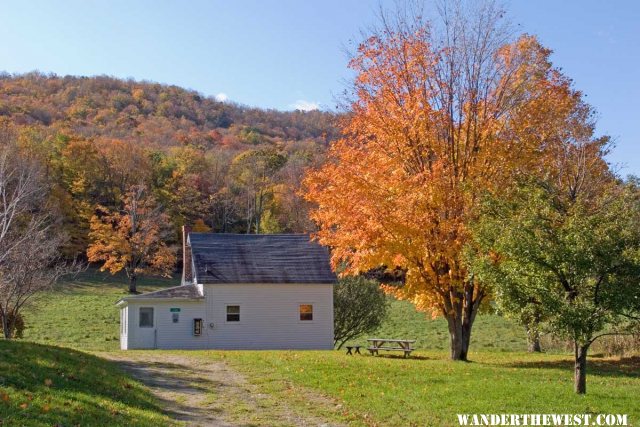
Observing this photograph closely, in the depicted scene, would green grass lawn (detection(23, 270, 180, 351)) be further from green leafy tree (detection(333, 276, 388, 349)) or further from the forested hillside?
green leafy tree (detection(333, 276, 388, 349))

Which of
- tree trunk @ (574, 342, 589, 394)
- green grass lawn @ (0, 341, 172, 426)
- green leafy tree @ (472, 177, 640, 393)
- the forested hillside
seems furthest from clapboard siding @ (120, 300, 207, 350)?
tree trunk @ (574, 342, 589, 394)

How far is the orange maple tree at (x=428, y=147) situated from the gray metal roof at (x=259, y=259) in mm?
11396

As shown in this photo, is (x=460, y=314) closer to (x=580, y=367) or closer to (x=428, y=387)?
(x=428, y=387)

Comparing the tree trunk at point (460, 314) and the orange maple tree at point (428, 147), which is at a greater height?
the orange maple tree at point (428, 147)

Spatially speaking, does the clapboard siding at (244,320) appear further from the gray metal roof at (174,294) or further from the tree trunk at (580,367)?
the tree trunk at (580,367)

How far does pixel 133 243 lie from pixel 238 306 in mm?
23483

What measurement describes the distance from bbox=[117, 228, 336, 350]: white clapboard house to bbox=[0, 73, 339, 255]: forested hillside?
5175mm

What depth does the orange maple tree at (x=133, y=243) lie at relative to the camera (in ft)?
167

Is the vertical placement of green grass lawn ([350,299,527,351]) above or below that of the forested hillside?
below

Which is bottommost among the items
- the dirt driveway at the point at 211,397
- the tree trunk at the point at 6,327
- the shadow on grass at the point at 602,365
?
the shadow on grass at the point at 602,365

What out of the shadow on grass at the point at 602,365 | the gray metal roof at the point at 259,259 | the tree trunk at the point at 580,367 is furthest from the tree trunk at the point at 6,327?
the tree trunk at the point at 580,367

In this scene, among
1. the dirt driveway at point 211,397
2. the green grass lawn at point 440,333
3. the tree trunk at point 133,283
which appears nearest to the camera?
the dirt driveway at point 211,397

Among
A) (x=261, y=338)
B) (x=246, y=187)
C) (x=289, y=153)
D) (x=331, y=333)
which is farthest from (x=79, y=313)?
(x=289, y=153)

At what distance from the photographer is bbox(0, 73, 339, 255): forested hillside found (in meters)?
61.2
